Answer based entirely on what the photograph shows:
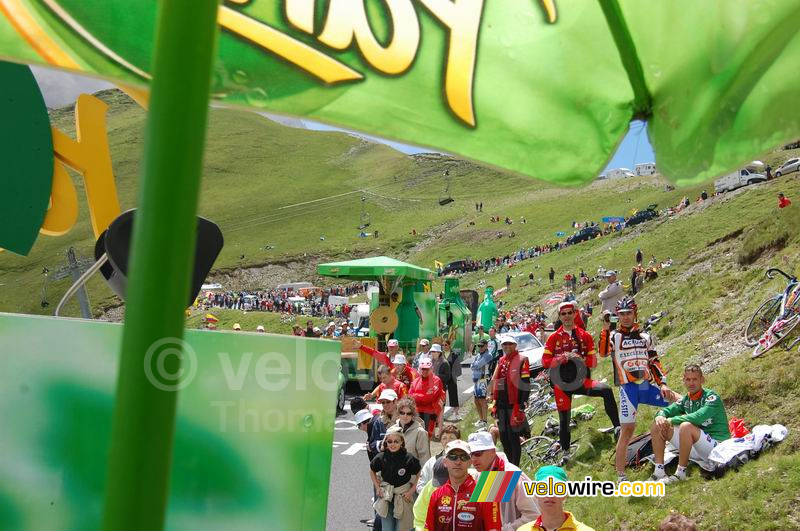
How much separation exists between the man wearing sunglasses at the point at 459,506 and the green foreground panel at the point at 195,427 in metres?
2.26

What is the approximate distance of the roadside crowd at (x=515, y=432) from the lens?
16.0 feet

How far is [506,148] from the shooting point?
199cm

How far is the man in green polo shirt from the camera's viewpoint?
670 cm

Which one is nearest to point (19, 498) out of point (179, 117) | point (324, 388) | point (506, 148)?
point (324, 388)

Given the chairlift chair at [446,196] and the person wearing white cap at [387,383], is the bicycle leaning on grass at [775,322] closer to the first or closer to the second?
the person wearing white cap at [387,383]

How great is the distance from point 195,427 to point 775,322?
8.66 meters

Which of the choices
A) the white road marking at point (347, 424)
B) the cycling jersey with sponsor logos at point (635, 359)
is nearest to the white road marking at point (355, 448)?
the white road marking at point (347, 424)

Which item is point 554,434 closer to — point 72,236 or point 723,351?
point 723,351

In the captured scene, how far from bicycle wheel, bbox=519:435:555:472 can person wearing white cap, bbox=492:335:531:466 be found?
1.58 feet

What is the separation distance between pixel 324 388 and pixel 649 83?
1523 mm

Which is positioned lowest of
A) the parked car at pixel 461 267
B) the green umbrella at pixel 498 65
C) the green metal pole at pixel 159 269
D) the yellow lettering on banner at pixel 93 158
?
the green metal pole at pixel 159 269

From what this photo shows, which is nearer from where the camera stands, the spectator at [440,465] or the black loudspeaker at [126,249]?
the black loudspeaker at [126,249]

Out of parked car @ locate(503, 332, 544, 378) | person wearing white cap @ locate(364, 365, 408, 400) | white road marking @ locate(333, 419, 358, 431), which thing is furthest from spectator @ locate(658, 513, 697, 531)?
parked car @ locate(503, 332, 544, 378)

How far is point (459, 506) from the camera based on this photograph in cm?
485
